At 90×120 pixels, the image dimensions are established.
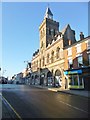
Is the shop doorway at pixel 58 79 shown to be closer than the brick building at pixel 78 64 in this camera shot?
No

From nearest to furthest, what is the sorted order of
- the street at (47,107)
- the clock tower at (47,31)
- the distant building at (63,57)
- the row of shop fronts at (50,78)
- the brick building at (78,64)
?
the street at (47,107)
the brick building at (78,64)
the distant building at (63,57)
the row of shop fronts at (50,78)
the clock tower at (47,31)

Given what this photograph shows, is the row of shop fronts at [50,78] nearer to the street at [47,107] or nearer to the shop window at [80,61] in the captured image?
the shop window at [80,61]

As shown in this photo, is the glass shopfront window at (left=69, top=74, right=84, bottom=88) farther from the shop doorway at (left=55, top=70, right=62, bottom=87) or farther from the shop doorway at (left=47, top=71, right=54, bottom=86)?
the shop doorway at (left=47, top=71, right=54, bottom=86)

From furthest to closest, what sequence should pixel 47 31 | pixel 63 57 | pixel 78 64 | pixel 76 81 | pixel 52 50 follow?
pixel 47 31
pixel 52 50
pixel 63 57
pixel 76 81
pixel 78 64

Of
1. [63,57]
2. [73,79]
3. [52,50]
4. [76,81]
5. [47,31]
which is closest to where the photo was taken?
[76,81]

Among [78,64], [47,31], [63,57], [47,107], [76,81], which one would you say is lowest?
[47,107]

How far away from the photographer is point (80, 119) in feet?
33.4

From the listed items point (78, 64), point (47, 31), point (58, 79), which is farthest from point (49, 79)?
point (78, 64)

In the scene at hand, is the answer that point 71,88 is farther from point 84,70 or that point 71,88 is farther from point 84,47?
point 84,47

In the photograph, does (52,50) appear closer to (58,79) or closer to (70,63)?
(58,79)

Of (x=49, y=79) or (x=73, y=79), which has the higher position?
(x=73, y=79)

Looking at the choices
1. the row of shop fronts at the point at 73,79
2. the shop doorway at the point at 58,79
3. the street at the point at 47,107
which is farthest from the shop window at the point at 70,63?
the street at the point at 47,107

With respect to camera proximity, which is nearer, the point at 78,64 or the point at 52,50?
the point at 78,64

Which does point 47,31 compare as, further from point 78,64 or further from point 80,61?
point 80,61
